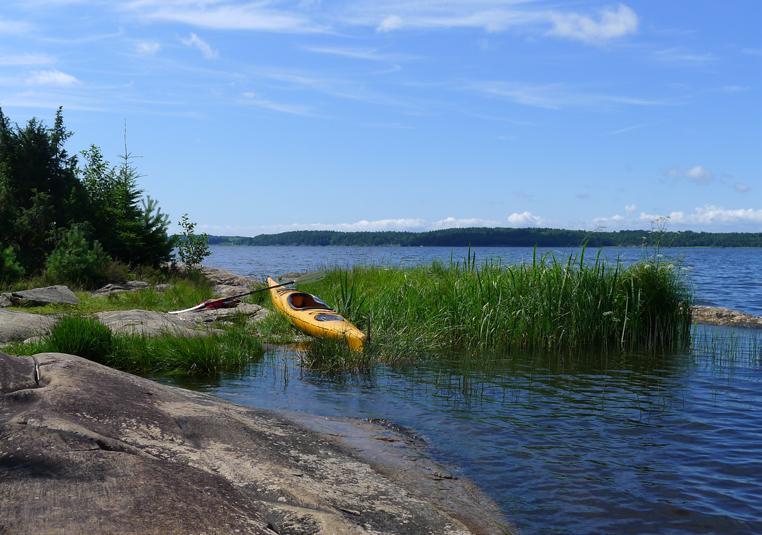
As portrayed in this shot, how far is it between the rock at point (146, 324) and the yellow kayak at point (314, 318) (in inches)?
85.4

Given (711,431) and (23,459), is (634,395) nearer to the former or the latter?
(711,431)

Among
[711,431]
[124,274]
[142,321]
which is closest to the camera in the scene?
[711,431]

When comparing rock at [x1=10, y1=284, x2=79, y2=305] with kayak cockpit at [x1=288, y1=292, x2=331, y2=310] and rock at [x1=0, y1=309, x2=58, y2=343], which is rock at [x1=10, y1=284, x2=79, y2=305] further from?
kayak cockpit at [x1=288, y1=292, x2=331, y2=310]

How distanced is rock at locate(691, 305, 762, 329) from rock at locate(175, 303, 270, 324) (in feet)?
39.3

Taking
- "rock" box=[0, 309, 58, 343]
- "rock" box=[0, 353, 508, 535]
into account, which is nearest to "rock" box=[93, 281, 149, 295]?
"rock" box=[0, 309, 58, 343]

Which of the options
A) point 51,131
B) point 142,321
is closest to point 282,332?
point 142,321

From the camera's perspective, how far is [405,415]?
9.20m

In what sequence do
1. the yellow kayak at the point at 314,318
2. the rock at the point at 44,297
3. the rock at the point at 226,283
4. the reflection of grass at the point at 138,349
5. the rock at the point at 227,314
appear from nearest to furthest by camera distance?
the reflection of grass at the point at 138,349, the yellow kayak at the point at 314,318, the rock at the point at 227,314, the rock at the point at 44,297, the rock at the point at 226,283

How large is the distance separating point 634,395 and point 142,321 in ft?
27.4

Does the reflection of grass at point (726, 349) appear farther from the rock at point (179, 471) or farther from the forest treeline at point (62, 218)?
the forest treeline at point (62, 218)

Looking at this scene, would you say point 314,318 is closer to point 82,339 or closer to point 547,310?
point 547,310

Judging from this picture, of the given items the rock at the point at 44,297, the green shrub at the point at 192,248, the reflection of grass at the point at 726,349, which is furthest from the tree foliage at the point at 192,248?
the reflection of grass at the point at 726,349

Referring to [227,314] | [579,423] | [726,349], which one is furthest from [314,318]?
[726,349]

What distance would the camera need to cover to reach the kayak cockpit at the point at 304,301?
1608 cm
